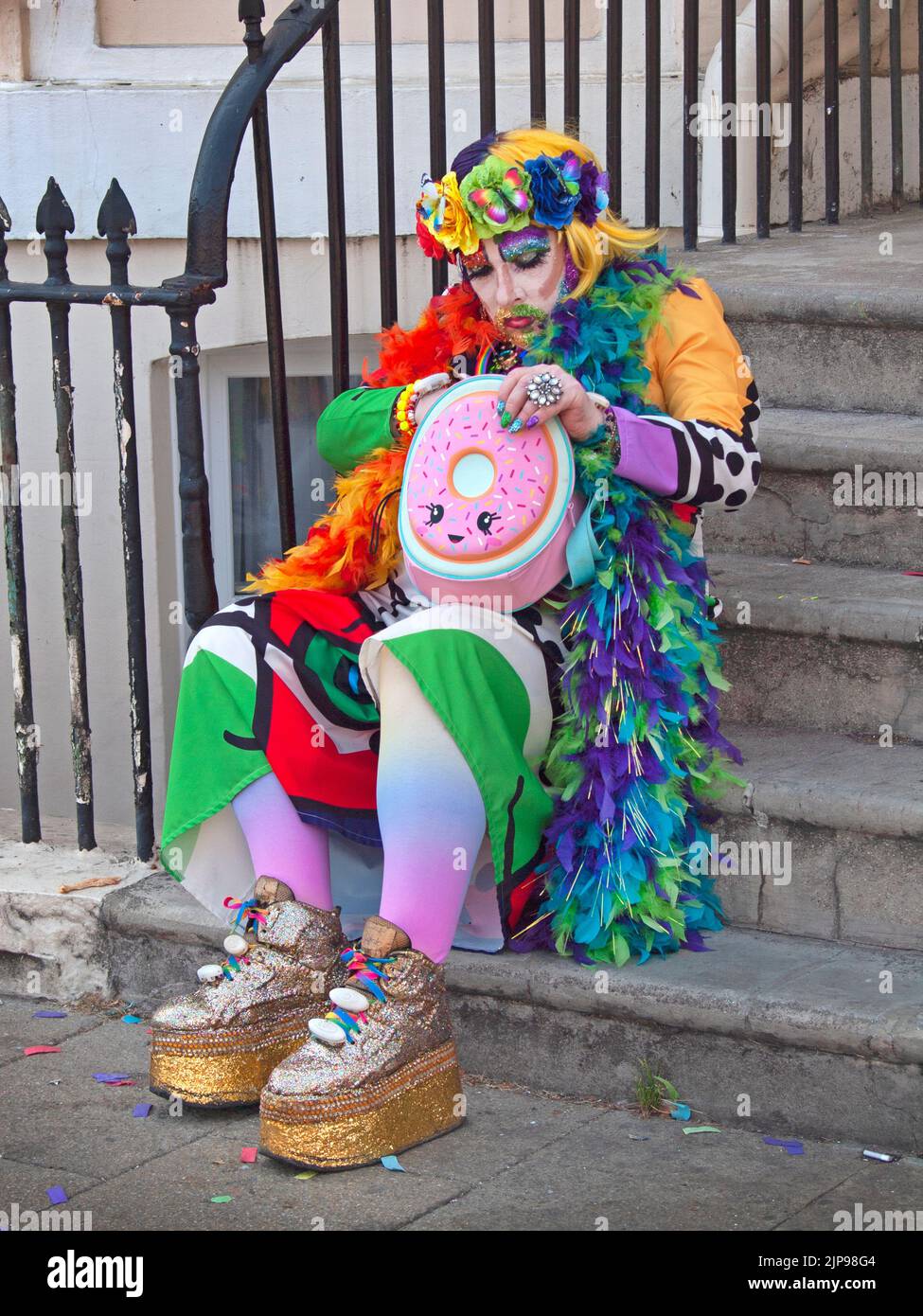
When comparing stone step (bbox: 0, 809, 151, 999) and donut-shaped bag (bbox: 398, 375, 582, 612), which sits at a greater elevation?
donut-shaped bag (bbox: 398, 375, 582, 612)

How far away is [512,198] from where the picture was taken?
9.11 feet

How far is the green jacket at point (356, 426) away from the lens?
10.0 ft

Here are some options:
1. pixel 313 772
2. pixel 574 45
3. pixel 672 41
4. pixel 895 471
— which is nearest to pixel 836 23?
pixel 672 41

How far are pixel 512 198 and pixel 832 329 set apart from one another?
139cm

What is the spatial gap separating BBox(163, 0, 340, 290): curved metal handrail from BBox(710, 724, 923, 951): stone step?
1.39 metres

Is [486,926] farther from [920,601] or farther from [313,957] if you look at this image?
[920,601]

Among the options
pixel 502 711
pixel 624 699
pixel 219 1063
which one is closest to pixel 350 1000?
pixel 219 1063

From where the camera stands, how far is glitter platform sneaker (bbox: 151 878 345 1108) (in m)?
2.77

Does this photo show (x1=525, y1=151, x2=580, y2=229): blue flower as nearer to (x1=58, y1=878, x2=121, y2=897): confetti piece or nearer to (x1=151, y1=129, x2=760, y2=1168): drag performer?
(x1=151, y1=129, x2=760, y2=1168): drag performer

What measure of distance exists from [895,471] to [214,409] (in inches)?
93.8

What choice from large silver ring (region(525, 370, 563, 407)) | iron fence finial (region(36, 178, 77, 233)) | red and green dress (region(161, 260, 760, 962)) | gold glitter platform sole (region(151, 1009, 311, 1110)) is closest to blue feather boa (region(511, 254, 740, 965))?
red and green dress (region(161, 260, 760, 962))

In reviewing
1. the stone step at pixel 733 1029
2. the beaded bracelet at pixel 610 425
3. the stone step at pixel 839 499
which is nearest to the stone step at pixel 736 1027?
the stone step at pixel 733 1029

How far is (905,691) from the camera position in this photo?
10.5 ft

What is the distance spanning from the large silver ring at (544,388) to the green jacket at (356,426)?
434 mm
